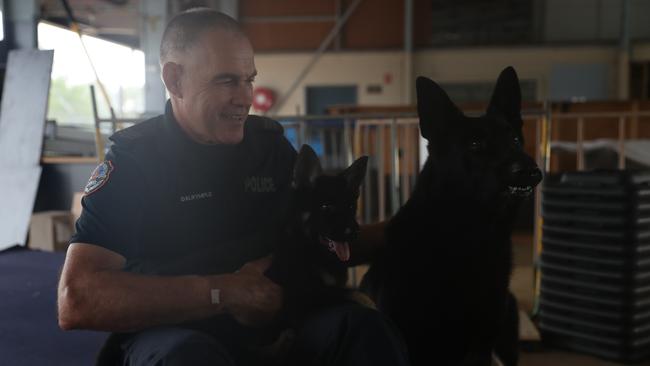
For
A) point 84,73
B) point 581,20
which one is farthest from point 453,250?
point 581,20

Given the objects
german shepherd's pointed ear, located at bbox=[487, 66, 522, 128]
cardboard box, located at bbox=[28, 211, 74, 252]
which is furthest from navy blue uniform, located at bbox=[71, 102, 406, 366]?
cardboard box, located at bbox=[28, 211, 74, 252]

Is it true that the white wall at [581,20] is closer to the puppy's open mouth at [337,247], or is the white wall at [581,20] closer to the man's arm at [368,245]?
the man's arm at [368,245]

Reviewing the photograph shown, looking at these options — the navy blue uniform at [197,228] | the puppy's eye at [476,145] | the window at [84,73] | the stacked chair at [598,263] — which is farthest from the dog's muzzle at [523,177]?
the window at [84,73]

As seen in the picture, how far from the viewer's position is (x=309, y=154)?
143cm

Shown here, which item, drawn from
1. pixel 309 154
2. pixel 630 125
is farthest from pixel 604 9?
pixel 309 154

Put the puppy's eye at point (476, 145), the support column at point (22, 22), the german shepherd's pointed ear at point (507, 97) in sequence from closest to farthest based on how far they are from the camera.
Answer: the puppy's eye at point (476, 145) → the german shepherd's pointed ear at point (507, 97) → the support column at point (22, 22)

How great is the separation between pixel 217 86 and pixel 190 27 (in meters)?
0.16

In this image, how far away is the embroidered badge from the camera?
4.16 feet

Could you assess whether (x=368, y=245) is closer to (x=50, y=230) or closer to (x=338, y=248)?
(x=338, y=248)

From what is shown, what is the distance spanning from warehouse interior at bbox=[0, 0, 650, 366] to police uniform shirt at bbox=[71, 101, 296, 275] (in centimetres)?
28

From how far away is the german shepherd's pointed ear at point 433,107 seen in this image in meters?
1.51

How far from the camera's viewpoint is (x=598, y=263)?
2.69 m

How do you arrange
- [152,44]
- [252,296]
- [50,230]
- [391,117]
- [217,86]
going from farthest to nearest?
[152,44] → [50,230] → [391,117] → [217,86] → [252,296]

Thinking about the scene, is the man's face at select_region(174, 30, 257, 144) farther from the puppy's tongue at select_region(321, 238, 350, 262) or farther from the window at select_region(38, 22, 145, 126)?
the window at select_region(38, 22, 145, 126)
